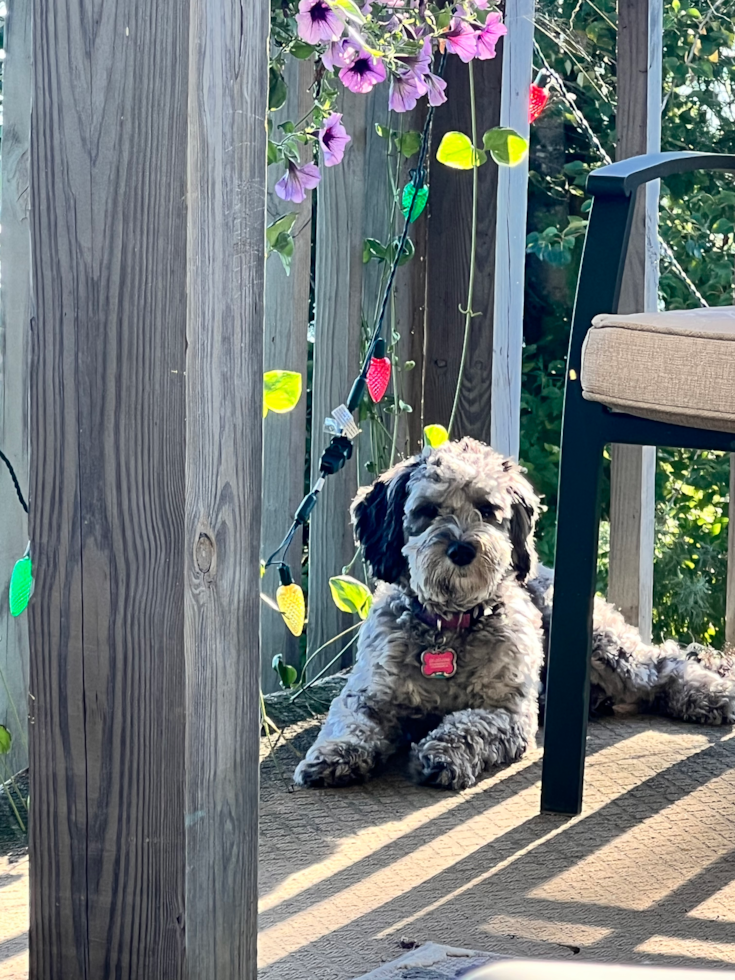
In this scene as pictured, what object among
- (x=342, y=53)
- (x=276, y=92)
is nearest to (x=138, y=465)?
(x=342, y=53)

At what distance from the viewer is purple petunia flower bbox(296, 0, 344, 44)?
6.27 ft

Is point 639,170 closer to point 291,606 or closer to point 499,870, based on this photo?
point 291,606

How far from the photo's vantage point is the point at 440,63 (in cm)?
276

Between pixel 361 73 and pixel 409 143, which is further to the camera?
pixel 409 143

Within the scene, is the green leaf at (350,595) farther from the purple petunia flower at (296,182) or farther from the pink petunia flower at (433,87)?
the pink petunia flower at (433,87)

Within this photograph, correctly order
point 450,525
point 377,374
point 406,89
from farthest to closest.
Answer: point 377,374 → point 450,525 → point 406,89

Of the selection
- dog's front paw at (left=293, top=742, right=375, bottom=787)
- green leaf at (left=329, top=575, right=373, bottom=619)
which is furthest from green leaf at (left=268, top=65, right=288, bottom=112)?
dog's front paw at (left=293, top=742, right=375, bottom=787)

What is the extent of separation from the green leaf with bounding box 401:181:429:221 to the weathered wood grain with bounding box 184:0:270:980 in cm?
159

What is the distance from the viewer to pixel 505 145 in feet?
8.38

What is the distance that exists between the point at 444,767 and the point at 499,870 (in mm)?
433

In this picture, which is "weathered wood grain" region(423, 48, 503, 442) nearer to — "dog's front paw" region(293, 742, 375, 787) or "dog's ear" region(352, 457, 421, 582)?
"dog's ear" region(352, 457, 421, 582)

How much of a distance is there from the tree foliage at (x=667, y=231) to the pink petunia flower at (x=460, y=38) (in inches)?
63.9

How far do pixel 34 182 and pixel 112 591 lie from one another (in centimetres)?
38

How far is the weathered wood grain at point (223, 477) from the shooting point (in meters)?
1.12
